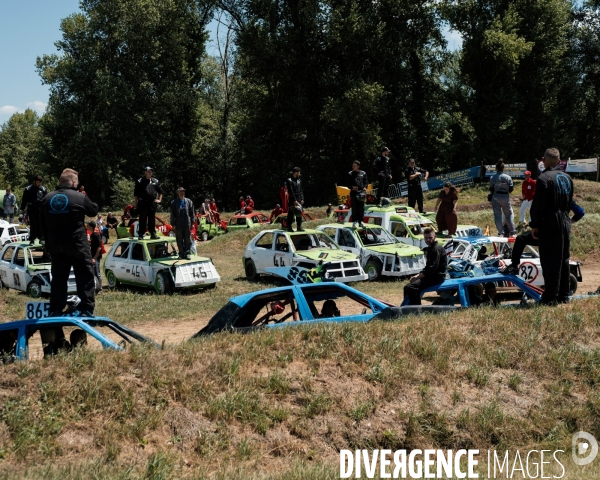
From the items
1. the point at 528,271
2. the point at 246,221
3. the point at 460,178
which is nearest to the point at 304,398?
the point at 528,271

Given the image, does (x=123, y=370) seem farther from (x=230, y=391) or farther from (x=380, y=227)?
(x=380, y=227)

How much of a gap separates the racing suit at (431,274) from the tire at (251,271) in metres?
8.41

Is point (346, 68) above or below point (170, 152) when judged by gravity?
above

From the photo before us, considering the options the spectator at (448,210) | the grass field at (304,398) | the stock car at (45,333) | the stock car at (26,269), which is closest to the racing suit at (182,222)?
the stock car at (26,269)

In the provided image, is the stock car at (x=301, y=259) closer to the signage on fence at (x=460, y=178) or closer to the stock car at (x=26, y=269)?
the stock car at (x=26, y=269)

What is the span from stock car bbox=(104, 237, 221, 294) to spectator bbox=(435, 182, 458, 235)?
630 cm

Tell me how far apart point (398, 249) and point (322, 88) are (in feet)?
104

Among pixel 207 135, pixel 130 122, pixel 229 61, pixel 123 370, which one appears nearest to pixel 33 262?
pixel 123 370

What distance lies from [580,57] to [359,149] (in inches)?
767

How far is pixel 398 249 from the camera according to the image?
60.6 ft

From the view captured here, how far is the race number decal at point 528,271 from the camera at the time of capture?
1447 cm

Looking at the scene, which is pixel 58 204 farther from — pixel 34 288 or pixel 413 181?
pixel 413 181

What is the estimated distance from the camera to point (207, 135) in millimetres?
54531

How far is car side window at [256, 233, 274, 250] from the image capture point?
1897 centimetres
